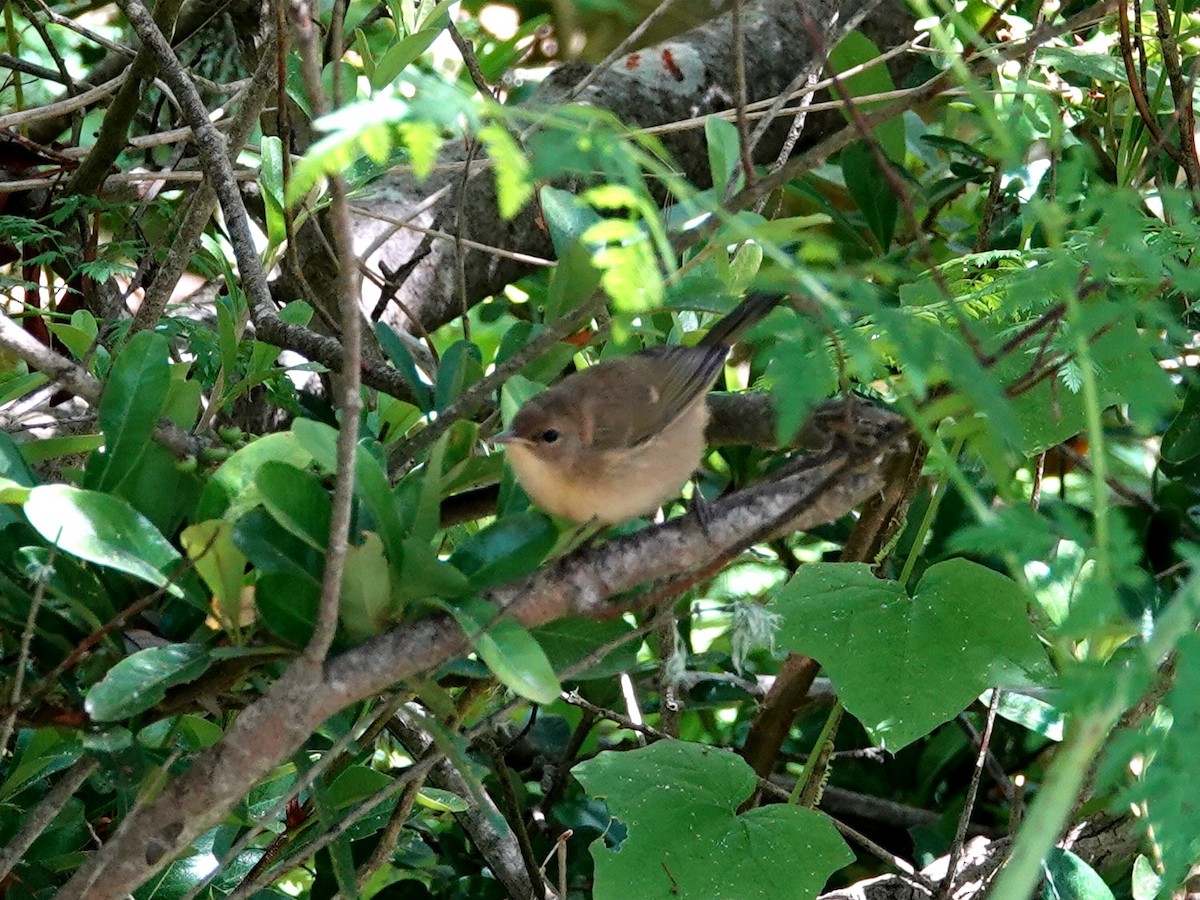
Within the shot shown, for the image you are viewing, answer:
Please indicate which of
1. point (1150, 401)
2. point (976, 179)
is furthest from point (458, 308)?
point (1150, 401)

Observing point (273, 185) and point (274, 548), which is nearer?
point (274, 548)

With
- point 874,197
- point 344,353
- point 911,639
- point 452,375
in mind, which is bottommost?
point 911,639

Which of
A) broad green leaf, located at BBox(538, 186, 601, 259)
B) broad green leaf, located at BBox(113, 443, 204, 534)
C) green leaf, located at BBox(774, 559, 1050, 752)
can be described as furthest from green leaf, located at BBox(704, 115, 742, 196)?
broad green leaf, located at BBox(113, 443, 204, 534)

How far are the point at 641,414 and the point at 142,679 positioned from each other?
1.02m

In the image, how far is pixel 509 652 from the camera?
1.32 m

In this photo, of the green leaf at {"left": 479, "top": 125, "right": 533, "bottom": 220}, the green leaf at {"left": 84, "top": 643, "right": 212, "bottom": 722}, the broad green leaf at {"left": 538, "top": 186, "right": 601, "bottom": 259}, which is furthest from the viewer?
the broad green leaf at {"left": 538, "top": 186, "right": 601, "bottom": 259}

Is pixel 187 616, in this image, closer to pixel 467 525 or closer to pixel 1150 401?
pixel 467 525

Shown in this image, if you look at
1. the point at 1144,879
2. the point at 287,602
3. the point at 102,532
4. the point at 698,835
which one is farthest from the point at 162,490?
the point at 1144,879

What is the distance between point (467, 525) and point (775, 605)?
22.0 inches

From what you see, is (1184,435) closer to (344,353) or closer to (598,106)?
(598,106)

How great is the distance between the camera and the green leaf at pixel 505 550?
4.80 feet

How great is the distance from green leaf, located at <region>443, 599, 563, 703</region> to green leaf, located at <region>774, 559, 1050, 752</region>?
0.62 m

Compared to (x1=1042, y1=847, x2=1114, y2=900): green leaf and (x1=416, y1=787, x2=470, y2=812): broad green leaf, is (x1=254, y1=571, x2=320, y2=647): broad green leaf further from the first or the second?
(x1=1042, y1=847, x2=1114, y2=900): green leaf

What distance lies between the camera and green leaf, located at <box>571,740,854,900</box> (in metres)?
1.83
